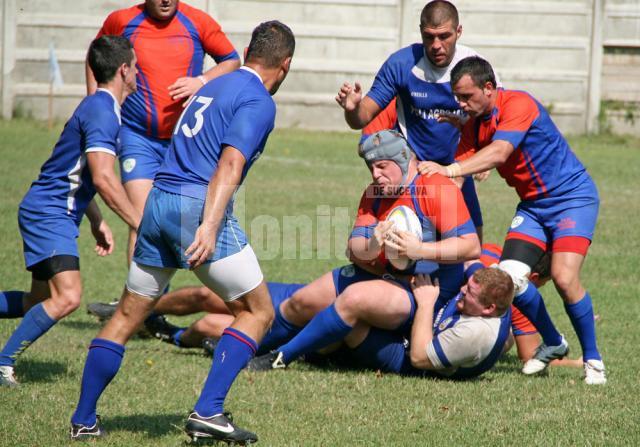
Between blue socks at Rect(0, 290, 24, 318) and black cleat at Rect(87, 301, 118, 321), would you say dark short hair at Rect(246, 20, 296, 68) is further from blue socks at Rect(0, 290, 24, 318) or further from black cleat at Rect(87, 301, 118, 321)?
black cleat at Rect(87, 301, 118, 321)

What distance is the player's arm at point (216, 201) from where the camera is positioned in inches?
169

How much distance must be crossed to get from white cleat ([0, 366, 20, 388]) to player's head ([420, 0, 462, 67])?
10.9 feet

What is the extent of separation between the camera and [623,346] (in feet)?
22.7

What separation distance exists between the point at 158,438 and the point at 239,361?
0.55m

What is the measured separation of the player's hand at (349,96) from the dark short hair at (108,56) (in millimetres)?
1652

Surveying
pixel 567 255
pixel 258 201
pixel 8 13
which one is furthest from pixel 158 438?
pixel 8 13

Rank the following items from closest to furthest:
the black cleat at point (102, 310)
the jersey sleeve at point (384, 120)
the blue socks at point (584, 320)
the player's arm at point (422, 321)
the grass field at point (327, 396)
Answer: the grass field at point (327, 396) → the player's arm at point (422, 321) → the blue socks at point (584, 320) → the black cleat at point (102, 310) → the jersey sleeve at point (384, 120)

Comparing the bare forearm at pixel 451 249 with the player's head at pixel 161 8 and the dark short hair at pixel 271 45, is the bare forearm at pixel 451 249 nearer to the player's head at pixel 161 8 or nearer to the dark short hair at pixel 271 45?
the dark short hair at pixel 271 45

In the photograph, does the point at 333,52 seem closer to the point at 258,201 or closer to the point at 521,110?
the point at 258,201

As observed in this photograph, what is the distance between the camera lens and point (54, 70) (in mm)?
18844

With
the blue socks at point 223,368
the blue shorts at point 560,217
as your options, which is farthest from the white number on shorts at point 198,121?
the blue shorts at point 560,217

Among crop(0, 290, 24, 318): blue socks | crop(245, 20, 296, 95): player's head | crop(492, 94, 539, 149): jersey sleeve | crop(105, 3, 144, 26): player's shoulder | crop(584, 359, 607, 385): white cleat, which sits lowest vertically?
crop(584, 359, 607, 385): white cleat

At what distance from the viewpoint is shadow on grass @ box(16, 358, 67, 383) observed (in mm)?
5719

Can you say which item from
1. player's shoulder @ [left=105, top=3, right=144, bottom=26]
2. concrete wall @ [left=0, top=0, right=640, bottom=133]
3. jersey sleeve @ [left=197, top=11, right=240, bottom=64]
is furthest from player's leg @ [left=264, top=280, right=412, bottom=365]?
concrete wall @ [left=0, top=0, right=640, bottom=133]
